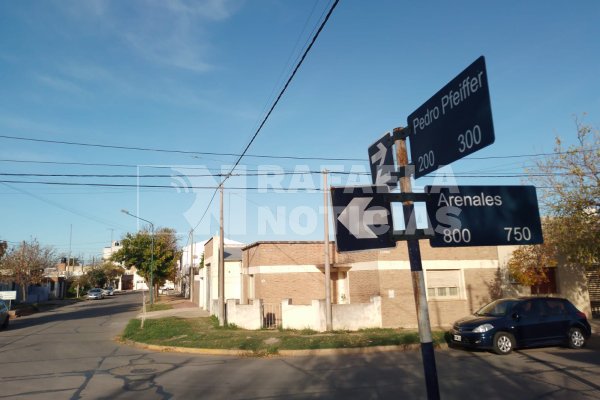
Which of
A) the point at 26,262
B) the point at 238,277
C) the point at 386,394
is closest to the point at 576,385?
the point at 386,394

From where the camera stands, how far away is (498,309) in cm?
1316

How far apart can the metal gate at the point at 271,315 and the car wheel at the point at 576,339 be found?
11286 millimetres

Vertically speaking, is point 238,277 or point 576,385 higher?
point 238,277

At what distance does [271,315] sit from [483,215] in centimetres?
1814

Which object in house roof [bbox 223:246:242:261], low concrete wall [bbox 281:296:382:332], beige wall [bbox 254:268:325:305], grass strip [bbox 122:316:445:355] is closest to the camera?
grass strip [bbox 122:316:445:355]

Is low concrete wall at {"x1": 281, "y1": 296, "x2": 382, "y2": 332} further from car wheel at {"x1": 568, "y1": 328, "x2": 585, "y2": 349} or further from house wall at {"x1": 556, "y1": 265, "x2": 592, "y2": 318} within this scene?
house wall at {"x1": 556, "y1": 265, "x2": 592, "y2": 318}

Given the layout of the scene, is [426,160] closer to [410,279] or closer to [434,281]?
[410,279]

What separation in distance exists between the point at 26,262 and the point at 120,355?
33.5 m

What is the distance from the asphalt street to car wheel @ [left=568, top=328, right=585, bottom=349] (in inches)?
9.9

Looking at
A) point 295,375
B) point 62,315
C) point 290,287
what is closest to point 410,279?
point 290,287

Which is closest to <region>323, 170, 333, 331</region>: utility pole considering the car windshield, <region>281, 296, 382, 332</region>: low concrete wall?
<region>281, 296, 382, 332</region>: low concrete wall

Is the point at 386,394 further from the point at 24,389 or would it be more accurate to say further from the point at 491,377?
the point at 24,389

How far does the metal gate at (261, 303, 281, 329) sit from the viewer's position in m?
20.0

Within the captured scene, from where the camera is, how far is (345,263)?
20.8 metres
